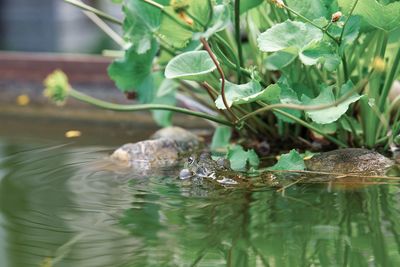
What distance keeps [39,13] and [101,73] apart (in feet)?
17.5

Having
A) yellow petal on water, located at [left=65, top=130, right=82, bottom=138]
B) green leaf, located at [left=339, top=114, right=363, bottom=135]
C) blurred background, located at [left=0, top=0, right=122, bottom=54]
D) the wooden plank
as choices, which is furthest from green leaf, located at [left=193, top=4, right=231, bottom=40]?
blurred background, located at [left=0, top=0, right=122, bottom=54]

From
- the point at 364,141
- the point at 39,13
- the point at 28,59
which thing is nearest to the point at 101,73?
the point at 28,59

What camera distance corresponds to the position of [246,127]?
1.90m

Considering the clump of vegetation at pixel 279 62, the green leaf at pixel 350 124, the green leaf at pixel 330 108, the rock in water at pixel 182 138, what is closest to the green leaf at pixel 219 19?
the clump of vegetation at pixel 279 62

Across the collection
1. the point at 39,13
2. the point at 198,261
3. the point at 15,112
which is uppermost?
the point at 39,13

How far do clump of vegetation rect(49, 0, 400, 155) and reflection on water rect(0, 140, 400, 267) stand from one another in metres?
0.17

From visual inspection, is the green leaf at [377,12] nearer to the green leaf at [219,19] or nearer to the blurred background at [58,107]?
the green leaf at [219,19]

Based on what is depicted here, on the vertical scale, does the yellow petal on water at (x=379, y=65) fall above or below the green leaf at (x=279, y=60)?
below

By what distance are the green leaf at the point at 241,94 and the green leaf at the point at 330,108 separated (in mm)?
109

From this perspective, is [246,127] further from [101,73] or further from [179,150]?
[101,73]

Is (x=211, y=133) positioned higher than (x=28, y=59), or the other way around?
(x=28, y=59)

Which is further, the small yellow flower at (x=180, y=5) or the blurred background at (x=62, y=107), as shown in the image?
the blurred background at (x=62, y=107)

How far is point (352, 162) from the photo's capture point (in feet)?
5.31

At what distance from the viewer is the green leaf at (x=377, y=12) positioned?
144 cm
